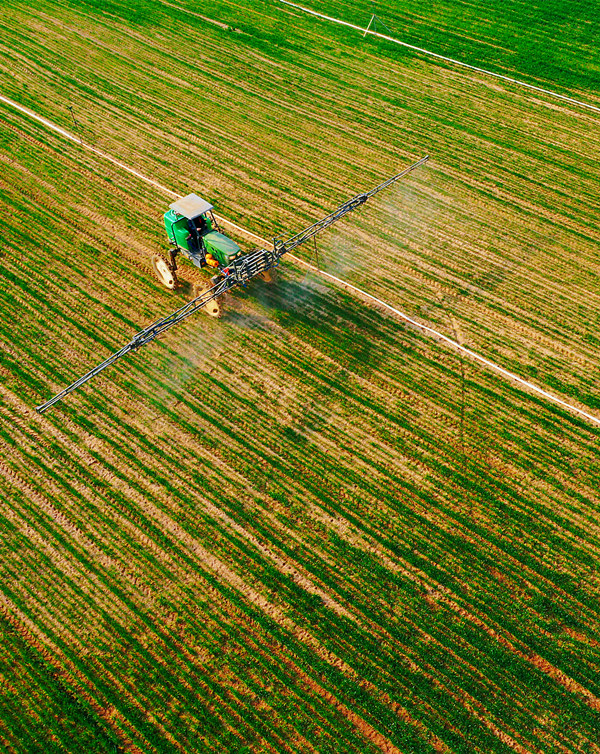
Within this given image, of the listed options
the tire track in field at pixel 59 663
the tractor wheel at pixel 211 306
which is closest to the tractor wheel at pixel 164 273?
the tractor wheel at pixel 211 306

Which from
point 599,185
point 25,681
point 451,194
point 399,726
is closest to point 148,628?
point 25,681

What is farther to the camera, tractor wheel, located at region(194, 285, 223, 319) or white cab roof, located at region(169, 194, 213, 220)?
white cab roof, located at region(169, 194, 213, 220)

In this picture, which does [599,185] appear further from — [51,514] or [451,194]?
[51,514]

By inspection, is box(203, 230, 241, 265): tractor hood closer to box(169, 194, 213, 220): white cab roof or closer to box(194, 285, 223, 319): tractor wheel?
box(169, 194, 213, 220): white cab roof

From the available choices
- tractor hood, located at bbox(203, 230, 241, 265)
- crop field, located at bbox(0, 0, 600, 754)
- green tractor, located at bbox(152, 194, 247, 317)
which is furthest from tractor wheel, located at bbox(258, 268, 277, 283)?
tractor hood, located at bbox(203, 230, 241, 265)

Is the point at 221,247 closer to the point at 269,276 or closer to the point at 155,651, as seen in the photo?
the point at 269,276

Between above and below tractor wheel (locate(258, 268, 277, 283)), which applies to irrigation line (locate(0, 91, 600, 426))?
above

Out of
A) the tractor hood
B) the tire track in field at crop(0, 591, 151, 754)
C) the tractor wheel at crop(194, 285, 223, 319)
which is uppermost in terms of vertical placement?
the tractor hood
